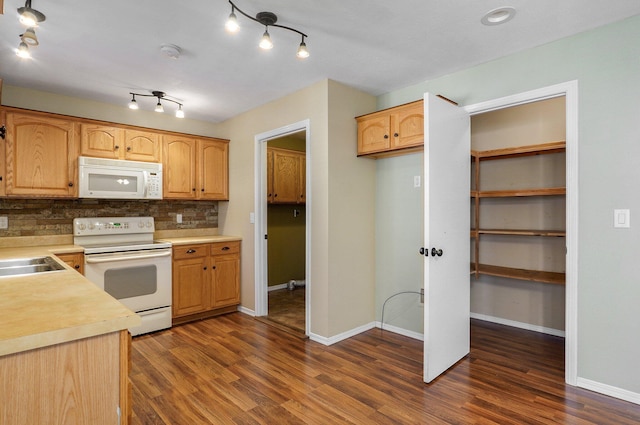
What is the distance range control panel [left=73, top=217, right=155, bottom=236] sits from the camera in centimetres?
350

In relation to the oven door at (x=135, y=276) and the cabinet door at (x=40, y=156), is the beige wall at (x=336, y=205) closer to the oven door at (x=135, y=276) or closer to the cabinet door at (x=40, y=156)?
the oven door at (x=135, y=276)

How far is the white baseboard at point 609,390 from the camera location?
2227 millimetres

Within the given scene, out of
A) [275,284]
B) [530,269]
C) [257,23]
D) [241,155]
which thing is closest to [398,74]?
[257,23]

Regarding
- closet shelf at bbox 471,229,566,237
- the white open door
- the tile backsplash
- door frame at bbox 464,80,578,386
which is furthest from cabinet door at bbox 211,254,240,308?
door frame at bbox 464,80,578,386

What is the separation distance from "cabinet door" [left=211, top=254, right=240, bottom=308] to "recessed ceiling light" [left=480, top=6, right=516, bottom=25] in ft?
11.2

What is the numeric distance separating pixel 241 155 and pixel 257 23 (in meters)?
2.21

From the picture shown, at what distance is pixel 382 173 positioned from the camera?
364cm

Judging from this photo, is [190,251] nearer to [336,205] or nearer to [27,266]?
[27,266]

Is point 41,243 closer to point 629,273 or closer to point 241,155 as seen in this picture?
point 241,155

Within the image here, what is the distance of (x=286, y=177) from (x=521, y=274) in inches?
127

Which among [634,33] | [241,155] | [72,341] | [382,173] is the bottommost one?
[72,341]

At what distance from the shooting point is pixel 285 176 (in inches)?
203

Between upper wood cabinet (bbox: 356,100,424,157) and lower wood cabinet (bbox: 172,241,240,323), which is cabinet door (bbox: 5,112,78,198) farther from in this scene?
upper wood cabinet (bbox: 356,100,424,157)

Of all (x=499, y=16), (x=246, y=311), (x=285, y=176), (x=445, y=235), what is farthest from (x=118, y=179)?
(x=499, y=16)
